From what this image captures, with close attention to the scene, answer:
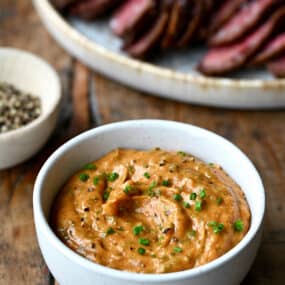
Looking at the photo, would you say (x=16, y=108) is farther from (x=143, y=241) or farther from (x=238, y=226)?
(x=238, y=226)

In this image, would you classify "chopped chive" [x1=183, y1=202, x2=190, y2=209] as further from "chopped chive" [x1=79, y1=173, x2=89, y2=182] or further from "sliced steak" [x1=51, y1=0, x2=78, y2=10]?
"sliced steak" [x1=51, y1=0, x2=78, y2=10]

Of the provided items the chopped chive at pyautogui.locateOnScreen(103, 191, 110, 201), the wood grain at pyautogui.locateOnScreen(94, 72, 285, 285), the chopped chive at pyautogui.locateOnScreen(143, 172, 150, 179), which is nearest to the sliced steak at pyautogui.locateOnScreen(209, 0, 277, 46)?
the wood grain at pyautogui.locateOnScreen(94, 72, 285, 285)

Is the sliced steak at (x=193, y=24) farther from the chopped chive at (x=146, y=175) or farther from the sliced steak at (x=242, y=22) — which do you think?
the chopped chive at (x=146, y=175)

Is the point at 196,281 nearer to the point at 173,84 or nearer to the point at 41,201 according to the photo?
the point at 41,201

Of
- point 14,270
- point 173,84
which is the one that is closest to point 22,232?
point 14,270

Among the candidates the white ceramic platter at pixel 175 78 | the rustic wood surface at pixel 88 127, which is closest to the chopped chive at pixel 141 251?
the rustic wood surface at pixel 88 127
